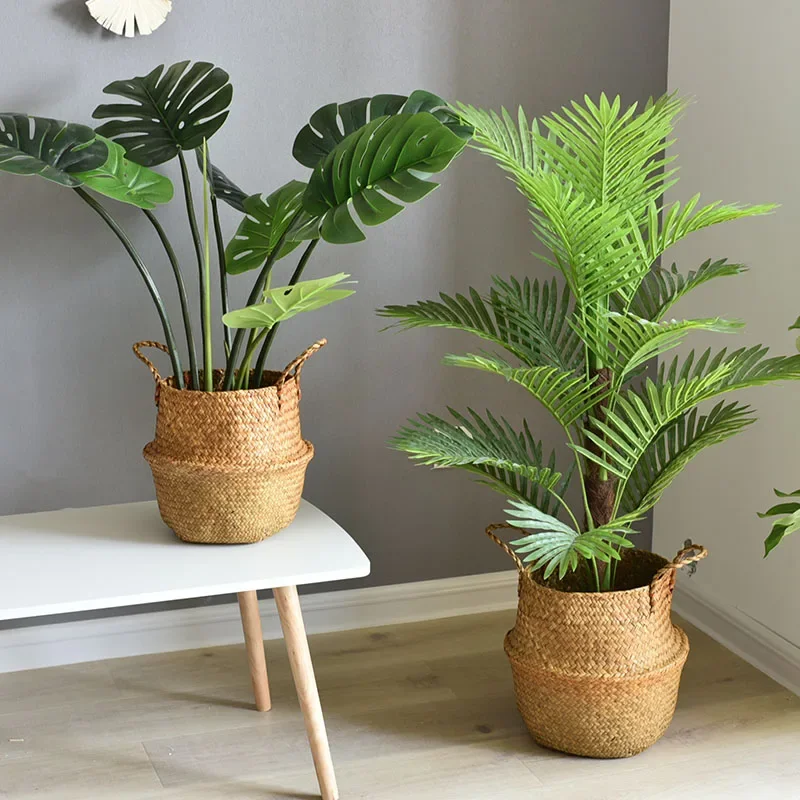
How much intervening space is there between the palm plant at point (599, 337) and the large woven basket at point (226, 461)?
0.21 meters

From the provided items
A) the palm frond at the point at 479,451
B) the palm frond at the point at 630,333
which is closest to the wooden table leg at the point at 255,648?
the palm frond at the point at 479,451

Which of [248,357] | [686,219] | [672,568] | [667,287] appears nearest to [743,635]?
[672,568]

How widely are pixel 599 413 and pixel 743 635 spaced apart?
76 centimetres

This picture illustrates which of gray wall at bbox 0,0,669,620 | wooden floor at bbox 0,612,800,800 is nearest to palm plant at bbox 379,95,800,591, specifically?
wooden floor at bbox 0,612,800,800

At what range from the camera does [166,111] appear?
1933 millimetres

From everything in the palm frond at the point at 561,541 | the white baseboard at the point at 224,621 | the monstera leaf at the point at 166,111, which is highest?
the monstera leaf at the point at 166,111

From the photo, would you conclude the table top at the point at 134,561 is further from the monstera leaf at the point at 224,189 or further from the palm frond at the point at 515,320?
the monstera leaf at the point at 224,189

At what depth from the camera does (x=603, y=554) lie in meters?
1.70

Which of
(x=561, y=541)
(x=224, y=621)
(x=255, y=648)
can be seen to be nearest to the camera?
(x=561, y=541)

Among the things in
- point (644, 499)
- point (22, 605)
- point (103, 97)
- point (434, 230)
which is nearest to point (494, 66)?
point (434, 230)

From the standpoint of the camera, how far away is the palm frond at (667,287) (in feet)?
6.02

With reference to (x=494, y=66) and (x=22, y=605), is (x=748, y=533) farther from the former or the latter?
(x=22, y=605)

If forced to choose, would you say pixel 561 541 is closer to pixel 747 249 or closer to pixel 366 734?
pixel 366 734

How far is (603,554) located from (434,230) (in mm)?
921
